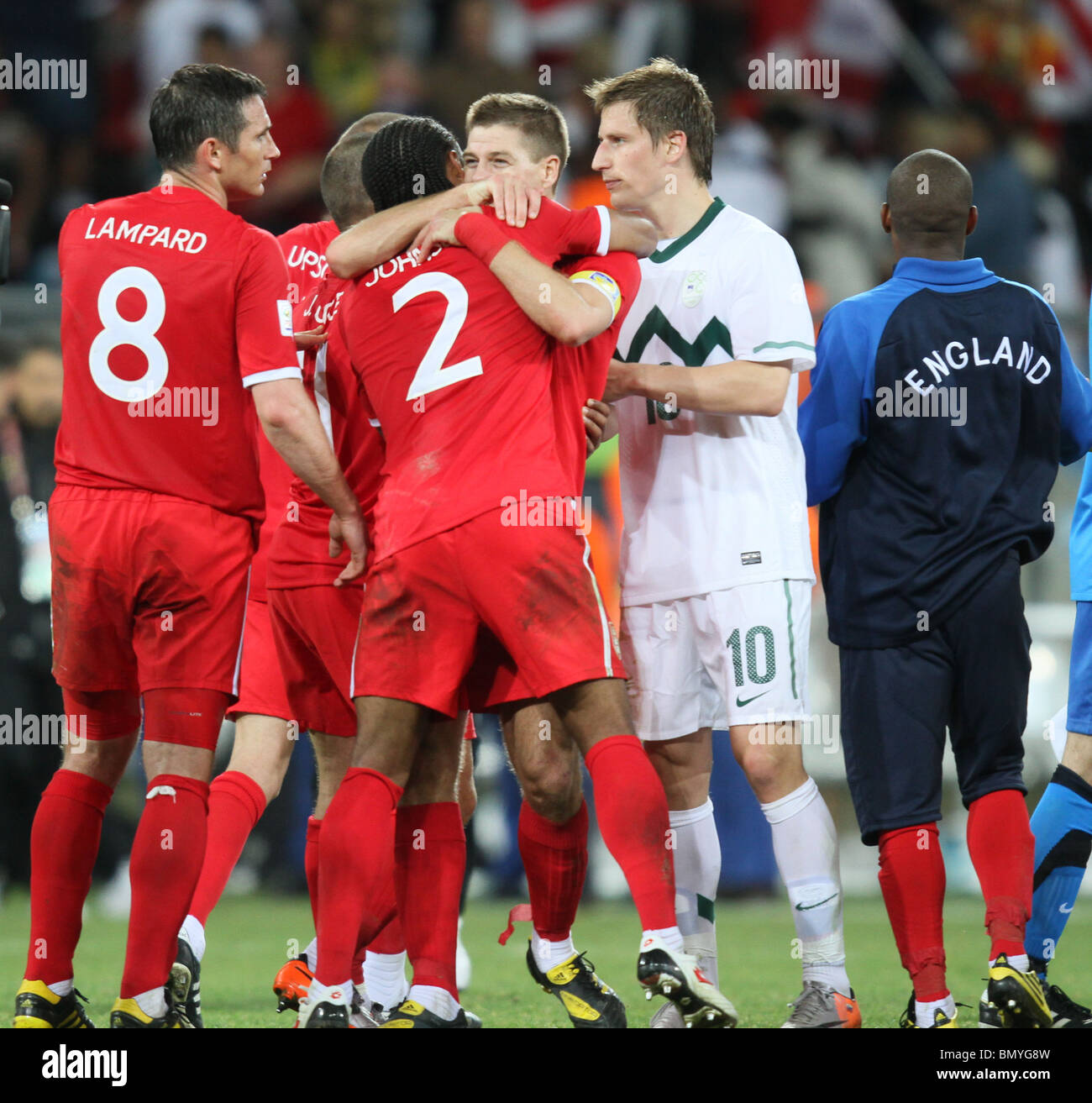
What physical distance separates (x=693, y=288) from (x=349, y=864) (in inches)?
74.2

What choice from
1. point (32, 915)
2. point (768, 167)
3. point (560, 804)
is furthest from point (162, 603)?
point (768, 167)

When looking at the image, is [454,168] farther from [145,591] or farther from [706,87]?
[706,87]

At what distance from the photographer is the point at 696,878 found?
14.4 ft

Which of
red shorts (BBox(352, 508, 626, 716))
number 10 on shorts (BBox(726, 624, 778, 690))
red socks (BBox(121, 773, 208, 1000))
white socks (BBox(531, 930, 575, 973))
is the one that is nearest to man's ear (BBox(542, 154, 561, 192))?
red shorts (BBox(352, 508, 626, 716))

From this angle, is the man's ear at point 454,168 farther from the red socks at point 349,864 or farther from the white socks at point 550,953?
the white socks at point 550,953

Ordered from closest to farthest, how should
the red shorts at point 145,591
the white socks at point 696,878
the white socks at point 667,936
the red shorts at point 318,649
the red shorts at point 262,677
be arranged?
1. the white socks at point 667,936
2. the red shorts at point 145,591
3. the red shorts at point 318,649
4. the white socks at point 696,878
5. the red shorts at point 262,677

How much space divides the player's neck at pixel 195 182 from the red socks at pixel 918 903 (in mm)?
2519

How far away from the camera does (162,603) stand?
3979 mm

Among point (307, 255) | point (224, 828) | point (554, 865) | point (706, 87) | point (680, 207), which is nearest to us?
point (554, 865)

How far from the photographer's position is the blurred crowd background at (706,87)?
33.1ft

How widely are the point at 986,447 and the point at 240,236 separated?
2.09 meters

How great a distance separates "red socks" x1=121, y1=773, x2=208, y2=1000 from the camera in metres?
3.79

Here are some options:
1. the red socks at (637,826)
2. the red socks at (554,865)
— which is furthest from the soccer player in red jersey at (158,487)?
the red socks at (637,826)

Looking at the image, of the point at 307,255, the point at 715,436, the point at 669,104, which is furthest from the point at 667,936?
the point at 307,255
